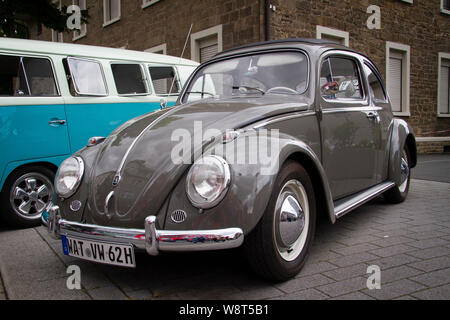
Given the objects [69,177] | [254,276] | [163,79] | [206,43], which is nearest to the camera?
[254,276]

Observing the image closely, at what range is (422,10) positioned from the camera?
12898mm

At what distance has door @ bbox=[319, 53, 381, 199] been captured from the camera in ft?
10.6

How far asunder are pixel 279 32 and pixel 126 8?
7.25 m

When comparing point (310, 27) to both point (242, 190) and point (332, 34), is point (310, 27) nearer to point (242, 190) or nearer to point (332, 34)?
point (332, 34)

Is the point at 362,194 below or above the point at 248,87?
below

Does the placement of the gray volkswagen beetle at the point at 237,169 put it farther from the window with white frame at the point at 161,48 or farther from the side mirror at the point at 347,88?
the window with white frame at the point at 161,48

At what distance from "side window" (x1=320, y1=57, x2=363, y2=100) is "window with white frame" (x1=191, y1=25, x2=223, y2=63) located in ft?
21.1

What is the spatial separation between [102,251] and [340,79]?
2674 mm

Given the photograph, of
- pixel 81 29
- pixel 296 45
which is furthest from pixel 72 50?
pixel 81 29

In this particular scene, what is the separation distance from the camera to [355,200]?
339cm

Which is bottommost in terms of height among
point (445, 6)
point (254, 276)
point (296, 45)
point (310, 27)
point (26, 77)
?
point (254, 276)

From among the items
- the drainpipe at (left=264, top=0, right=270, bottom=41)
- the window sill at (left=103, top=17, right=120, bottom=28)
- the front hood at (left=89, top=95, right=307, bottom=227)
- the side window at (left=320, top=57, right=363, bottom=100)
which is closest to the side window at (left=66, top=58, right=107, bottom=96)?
the front hood at (left=89, top=95, right=307, bottom=227)
